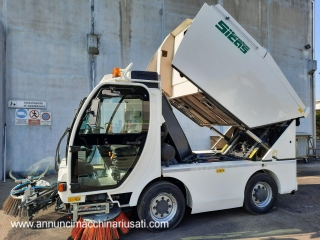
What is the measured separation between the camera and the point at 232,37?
170 inches

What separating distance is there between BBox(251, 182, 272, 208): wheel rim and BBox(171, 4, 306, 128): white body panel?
1.13m

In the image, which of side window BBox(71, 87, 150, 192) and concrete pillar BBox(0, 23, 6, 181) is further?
concrete pillar BBox(0, 23, 6, 181)

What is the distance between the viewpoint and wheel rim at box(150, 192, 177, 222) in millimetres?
3887

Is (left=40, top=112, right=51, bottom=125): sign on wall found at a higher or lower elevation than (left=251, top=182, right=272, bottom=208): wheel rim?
higher

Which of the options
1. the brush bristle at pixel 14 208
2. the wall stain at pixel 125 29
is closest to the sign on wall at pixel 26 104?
the wall stain at pixel 125 29

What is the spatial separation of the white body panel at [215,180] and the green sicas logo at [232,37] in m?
1.98

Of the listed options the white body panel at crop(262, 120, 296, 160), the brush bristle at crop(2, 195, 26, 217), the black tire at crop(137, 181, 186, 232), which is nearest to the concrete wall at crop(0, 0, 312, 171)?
the brush bristle at crop(2, 195, 26, 217)

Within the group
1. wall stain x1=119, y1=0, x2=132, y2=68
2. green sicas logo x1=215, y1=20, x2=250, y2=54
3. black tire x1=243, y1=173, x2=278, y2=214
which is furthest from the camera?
wall stain x1=119, y1=0, x2=132, y2=68

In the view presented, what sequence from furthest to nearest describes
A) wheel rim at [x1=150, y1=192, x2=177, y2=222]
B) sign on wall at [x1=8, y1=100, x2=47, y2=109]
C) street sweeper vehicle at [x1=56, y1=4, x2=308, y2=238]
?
sign on wall at [x1=8, y1=100, x2=47, y2=109], wheel rim at [x1=150, y1=192, x2=177, y2=222], street sweeper vehicle at [x1=56, y1=4, x2=308, y2=238]

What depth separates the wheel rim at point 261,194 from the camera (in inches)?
182

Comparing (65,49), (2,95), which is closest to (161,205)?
(2,95)

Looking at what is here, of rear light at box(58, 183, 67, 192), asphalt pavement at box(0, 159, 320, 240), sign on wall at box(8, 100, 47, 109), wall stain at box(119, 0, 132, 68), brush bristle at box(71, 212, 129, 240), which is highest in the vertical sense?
wall stain at box(119, 0, 132, 68)

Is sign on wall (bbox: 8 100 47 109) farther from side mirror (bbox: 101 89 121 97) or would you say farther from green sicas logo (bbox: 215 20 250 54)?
green sicas logo (bbox: 215 20 250 54)

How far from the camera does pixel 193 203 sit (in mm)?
4043
